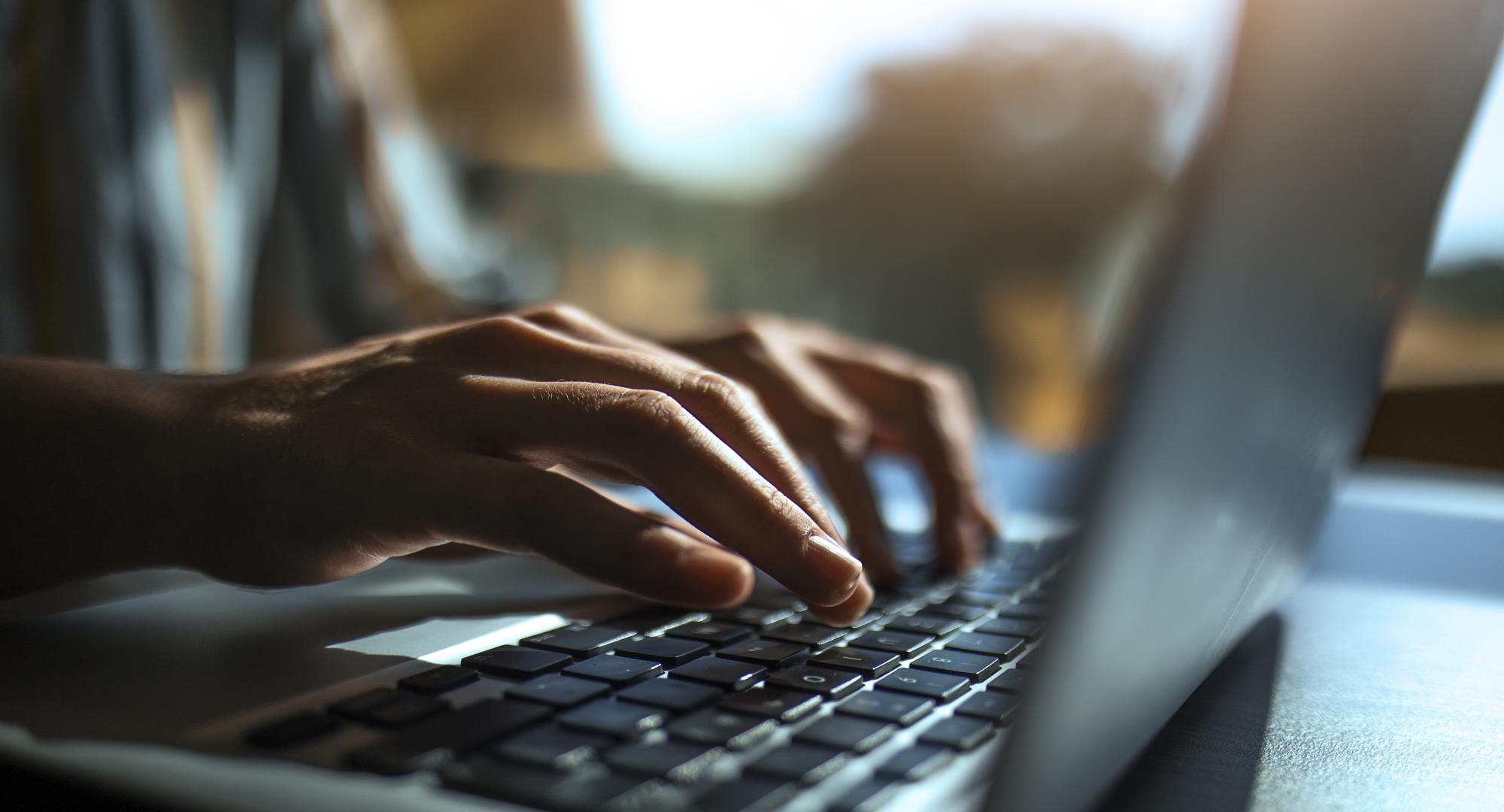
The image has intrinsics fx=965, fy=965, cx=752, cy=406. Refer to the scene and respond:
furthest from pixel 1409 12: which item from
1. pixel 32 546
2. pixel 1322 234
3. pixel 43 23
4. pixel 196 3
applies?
A: pixel 196 3

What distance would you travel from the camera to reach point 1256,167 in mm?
223

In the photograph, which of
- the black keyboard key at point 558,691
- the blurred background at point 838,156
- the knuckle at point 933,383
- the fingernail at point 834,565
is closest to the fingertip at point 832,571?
the fingernail at point 834,565

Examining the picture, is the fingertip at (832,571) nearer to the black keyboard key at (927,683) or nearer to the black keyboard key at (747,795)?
the black keyboard key at (927,683)

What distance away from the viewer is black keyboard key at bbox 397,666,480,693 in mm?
329

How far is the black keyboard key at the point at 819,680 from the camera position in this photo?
1.12 feet

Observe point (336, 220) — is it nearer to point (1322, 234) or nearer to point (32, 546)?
point (32, 546)

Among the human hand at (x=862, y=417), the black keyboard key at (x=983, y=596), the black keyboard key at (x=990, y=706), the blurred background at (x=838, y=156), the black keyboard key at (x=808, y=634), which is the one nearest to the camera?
the black keyboard key at (x=990, y=706)

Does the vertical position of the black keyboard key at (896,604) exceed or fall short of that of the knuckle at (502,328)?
it falls short

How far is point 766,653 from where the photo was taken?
396 mm

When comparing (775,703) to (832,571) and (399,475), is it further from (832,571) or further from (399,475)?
(399,475)

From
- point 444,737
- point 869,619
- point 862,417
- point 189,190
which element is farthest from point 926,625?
point 189,190

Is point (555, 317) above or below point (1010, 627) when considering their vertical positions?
above

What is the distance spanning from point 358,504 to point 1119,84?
3210 mm

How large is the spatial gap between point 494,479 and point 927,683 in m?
0.20
